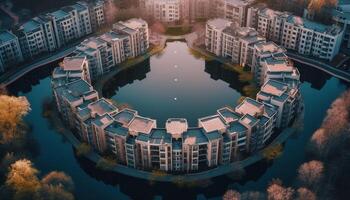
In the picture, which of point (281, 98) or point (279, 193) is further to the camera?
point (281, 98)

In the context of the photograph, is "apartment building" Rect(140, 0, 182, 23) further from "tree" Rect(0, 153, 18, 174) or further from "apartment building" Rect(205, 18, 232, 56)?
"tree" Rect(0, 153, 18, 174)

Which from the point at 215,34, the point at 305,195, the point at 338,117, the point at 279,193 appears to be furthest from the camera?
the point at 215,34

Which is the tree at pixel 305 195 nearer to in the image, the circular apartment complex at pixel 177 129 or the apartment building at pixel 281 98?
the circular apartment complex at pixel 177 129

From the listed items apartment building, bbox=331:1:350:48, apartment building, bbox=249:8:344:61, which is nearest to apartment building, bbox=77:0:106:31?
apartment building, bbox=249:8:344:61

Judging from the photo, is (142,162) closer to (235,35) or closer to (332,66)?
(235,35)

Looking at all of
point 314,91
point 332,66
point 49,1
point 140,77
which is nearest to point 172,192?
point 140,77

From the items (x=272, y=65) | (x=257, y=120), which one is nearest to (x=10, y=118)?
(x=257, y=120)

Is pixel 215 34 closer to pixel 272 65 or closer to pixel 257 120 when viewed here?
pixel 272 65

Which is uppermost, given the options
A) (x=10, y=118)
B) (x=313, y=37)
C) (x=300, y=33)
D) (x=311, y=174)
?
(x=300, y=33)
